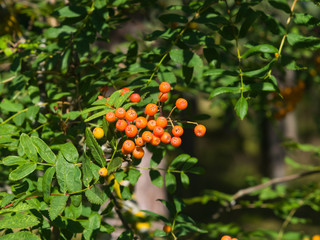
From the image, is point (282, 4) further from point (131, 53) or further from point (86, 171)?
point (86, 171)

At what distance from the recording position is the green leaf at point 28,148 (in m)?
1.30

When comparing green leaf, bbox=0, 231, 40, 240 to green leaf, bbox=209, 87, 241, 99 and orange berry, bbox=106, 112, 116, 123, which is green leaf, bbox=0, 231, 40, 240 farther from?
green leaf, bbox=209, 87, 241, 99

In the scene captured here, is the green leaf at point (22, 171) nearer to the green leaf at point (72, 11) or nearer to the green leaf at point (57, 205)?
the green leaf at point (57, 205)

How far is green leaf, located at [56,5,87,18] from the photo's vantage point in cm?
177

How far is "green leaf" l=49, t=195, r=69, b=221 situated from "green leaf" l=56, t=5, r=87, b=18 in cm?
102

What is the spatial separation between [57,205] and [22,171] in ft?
0.66

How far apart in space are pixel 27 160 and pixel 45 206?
20 cm

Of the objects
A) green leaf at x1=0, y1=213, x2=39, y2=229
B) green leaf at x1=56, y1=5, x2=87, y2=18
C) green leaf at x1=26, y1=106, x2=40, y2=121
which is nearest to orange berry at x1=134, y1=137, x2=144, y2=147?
green leaf at x1=0, y1=213, x2=39, y2=229

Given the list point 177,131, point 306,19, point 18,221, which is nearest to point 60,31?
point 177,131

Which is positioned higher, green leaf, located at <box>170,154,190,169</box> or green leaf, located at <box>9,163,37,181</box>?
green leaf, located at <box>9,163,37,181</box>

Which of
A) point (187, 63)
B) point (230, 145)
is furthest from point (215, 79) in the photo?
point (230, 145)

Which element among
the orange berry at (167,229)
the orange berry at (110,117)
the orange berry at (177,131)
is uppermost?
the orange berry at (110,117)

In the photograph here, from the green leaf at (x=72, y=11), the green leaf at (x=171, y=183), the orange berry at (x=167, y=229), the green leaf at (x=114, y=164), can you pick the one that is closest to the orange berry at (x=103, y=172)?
the green leaf at (x=114, y=164)

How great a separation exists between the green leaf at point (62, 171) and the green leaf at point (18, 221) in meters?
0.15
